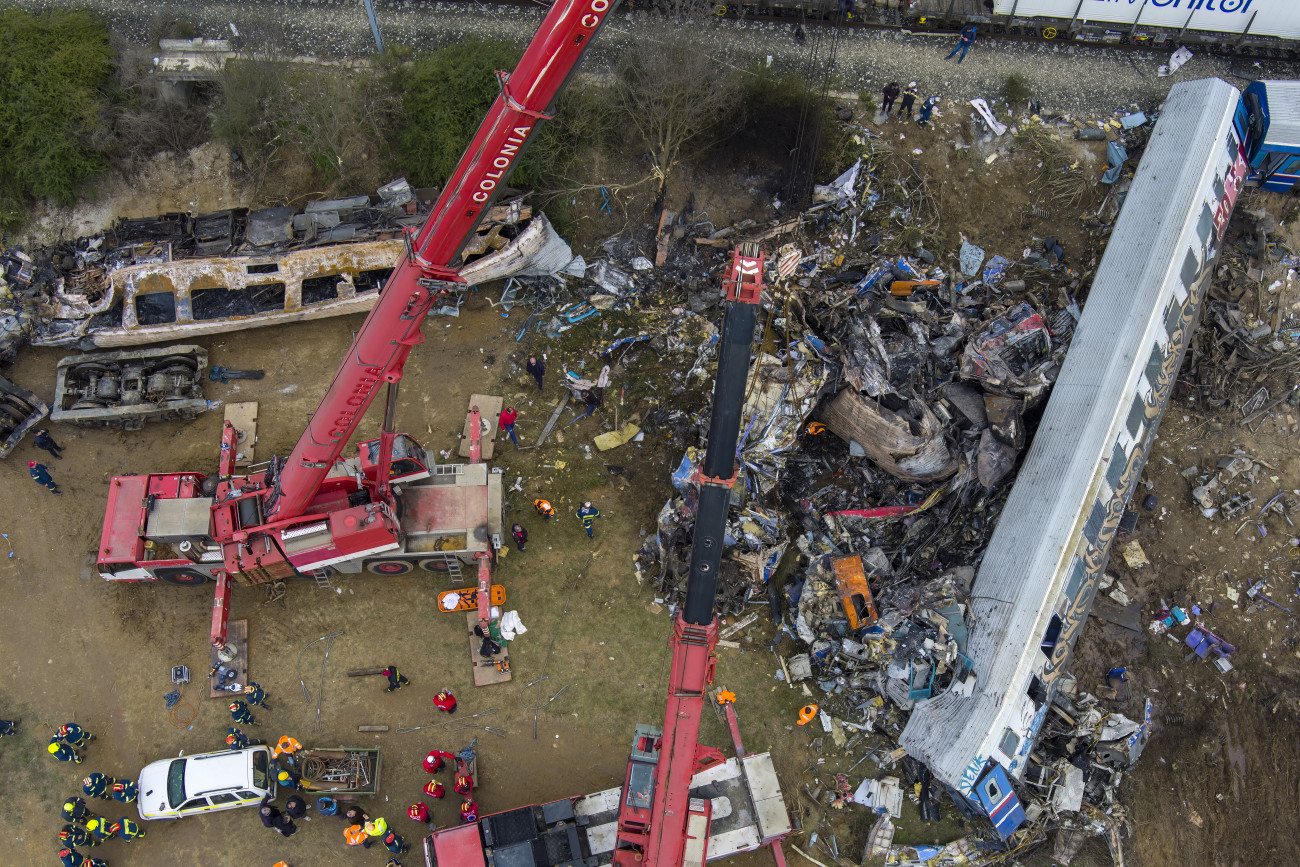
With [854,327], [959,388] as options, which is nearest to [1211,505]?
[959,388]

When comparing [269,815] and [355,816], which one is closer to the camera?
[269,815]

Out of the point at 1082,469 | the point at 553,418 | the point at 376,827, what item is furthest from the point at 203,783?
the point at 1082,469

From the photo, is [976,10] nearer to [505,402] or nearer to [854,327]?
[854,327]

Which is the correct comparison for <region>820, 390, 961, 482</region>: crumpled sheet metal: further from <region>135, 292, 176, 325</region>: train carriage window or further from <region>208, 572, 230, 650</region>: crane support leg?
<region>135, 292, 176, 325</region>: train carriage window

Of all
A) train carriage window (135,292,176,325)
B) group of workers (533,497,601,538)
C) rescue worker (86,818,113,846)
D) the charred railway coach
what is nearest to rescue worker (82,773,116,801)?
rescue worker (86,818,113,846)

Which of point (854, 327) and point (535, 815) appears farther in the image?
point (854, 327)

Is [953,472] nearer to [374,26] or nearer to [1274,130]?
[1274,130]

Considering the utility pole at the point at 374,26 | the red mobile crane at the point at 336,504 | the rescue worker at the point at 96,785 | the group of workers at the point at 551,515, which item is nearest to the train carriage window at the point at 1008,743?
the group of workers at the point at 551,515
